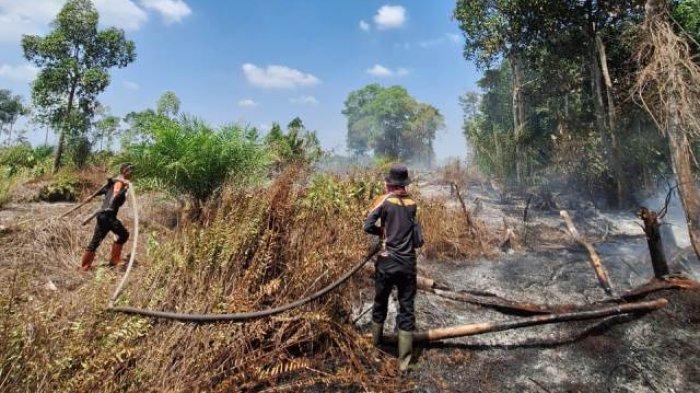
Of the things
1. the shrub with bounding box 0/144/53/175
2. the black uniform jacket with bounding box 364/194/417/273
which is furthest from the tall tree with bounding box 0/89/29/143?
the black uniform jacket with bounding box 364/194/417/273

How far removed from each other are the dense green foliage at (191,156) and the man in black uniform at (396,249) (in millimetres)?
4563

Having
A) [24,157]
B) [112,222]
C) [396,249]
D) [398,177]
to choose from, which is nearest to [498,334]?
[396,249]

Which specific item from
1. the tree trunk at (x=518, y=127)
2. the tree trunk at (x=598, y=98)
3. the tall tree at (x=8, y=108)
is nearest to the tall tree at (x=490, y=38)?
the tree trunk at (x=518, y=127)

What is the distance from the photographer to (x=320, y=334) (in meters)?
3.93

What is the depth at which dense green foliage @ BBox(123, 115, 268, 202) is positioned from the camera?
8188 millimetres

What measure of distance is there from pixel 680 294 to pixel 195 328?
5602mm

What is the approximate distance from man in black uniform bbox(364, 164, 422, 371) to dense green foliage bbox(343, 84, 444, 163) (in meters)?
57.7

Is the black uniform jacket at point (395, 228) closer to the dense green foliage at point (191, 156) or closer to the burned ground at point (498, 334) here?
the burned ground at point (498, 334)

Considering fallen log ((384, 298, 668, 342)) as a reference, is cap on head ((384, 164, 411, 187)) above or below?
above

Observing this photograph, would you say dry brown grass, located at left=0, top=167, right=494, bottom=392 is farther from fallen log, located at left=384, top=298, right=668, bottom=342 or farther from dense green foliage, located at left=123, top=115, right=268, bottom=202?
dense green foliage, located at left=123, top=115, right=268, bottom=202

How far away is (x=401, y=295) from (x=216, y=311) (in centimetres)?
181

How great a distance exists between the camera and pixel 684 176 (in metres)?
7.21

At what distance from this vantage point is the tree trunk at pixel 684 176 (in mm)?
6902

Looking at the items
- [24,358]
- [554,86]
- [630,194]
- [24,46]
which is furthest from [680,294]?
[24,46]
